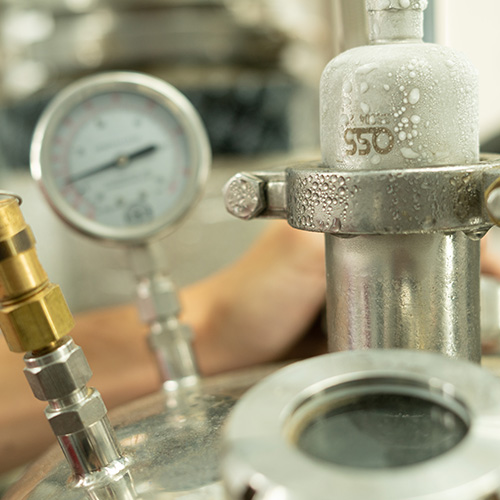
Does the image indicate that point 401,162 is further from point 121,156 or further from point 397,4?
point 121,156

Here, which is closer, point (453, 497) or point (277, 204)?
point (453, 497)

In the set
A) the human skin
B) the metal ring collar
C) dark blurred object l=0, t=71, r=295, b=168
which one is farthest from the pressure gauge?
dark blurred object l=0, t=71, r=295, b=168

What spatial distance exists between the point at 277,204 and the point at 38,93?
0.77 metres

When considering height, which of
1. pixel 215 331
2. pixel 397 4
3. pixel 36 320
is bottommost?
pixel 215 331

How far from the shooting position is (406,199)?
266 mm

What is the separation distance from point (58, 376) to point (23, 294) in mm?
44

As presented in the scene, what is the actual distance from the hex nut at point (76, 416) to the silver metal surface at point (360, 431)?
0.41 feet

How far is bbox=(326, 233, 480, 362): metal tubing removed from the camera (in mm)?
288

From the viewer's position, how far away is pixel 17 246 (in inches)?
11.4

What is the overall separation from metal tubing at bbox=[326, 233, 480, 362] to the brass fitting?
0.14 m

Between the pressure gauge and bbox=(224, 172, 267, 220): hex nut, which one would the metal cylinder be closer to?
bbox=(224, 172, 267, 220): hex nut

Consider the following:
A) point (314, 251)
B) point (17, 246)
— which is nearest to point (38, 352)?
point (17, 246)

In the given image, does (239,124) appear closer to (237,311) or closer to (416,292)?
(237,311)

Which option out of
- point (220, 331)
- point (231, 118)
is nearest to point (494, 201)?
point (220, 331)
